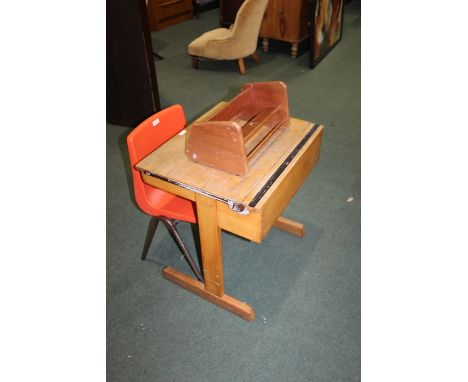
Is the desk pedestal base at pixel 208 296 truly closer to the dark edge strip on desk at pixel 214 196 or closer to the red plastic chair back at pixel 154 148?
the red plastic chair back at pixel 154 148

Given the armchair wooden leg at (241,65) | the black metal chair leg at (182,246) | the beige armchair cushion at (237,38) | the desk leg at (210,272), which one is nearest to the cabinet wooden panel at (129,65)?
the beige armchair cushion at (237,38)

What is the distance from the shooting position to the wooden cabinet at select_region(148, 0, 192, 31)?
17.4 ft

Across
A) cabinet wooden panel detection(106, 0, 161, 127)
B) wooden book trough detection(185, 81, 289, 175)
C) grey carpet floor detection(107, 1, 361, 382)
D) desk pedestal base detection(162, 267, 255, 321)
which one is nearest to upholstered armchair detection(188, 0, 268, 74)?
cabinet wooden panel detection(106, 0, 161, 127)

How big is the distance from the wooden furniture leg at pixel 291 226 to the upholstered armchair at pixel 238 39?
2.42m

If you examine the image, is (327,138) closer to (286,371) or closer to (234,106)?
(234,106)

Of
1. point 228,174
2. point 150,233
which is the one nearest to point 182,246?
point 150,233

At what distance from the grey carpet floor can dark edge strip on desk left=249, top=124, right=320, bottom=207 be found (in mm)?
737

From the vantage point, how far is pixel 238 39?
4.00m

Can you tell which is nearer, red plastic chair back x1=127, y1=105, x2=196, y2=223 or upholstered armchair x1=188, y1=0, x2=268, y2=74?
red plastic chair back x1=127, y1=105, x2=196, y2=223

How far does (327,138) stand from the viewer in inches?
123

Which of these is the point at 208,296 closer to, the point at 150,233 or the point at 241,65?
the point at 150,233

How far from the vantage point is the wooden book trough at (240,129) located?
4.60 feet

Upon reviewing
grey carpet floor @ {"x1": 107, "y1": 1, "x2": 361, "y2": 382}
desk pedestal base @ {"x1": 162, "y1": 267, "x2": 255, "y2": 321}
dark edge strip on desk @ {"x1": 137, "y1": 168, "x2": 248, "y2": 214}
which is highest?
dark edge strip on desk @ {"x1": 137, "y1": 168, "x2": 248, "y2": 214}

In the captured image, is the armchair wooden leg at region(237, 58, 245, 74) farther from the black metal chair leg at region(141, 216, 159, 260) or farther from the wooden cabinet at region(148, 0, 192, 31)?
the black metal chair leg at region(141, 216, 159, 260)
